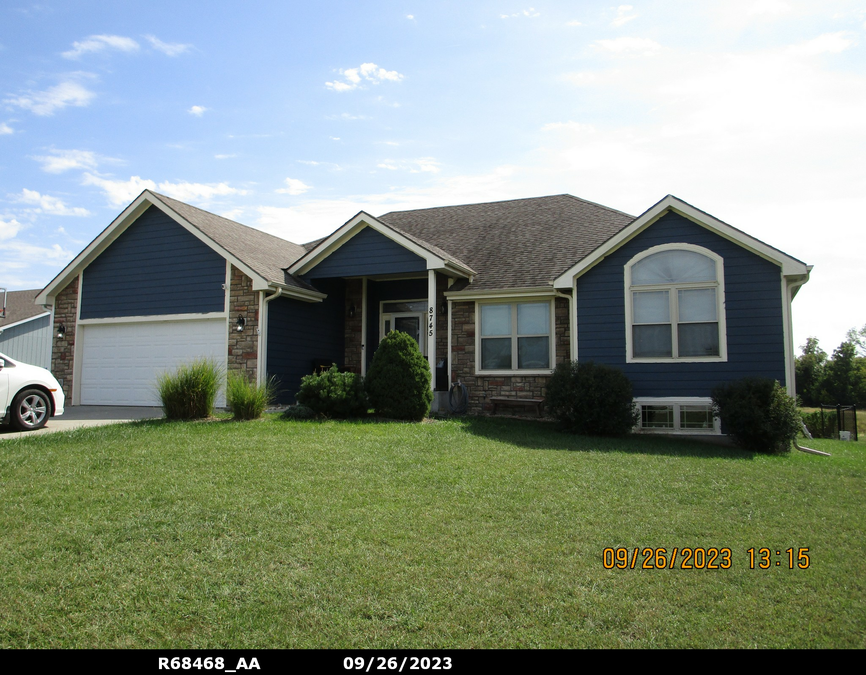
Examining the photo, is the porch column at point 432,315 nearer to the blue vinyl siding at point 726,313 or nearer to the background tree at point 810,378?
the blue vinyl siding at point 726,313

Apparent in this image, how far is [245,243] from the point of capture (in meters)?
15.8

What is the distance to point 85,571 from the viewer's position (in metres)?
4.31

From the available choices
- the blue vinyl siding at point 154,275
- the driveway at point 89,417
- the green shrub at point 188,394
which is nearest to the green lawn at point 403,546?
the driveway at point 89,417

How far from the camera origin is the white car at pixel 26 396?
979 centimetres

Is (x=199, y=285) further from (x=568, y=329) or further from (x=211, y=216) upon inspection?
(x=568, y=329)

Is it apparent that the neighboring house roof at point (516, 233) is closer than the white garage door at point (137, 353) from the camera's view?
Yes

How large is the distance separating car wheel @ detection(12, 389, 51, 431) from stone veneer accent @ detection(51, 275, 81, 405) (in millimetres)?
6040

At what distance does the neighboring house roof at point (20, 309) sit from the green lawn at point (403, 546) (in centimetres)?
2341

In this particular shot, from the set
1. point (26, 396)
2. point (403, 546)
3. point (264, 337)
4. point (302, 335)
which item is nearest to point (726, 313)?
point (403, 546)

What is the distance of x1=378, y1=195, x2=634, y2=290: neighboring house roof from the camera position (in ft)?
47.9

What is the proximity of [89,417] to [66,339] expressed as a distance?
472cm

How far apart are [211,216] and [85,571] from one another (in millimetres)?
13719
